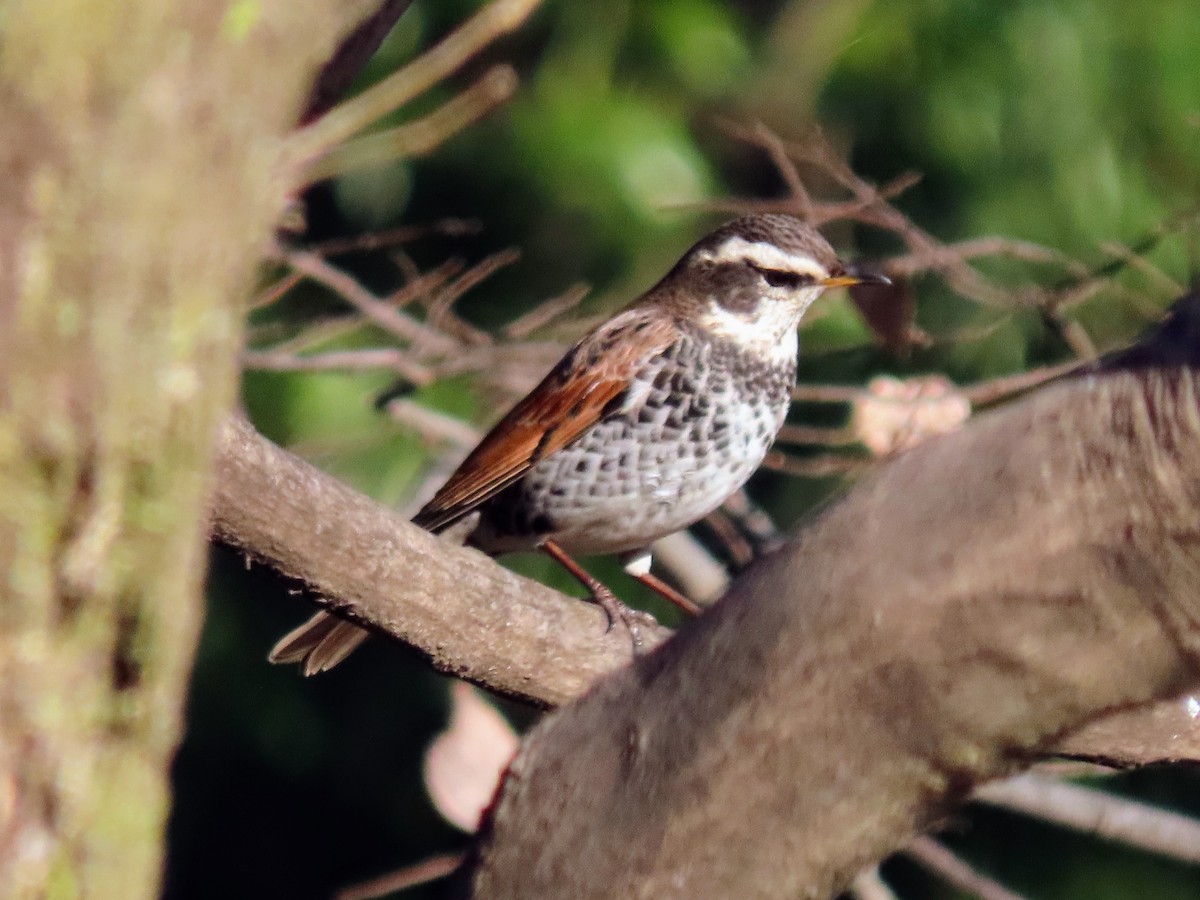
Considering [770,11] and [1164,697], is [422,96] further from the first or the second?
[1164,697]

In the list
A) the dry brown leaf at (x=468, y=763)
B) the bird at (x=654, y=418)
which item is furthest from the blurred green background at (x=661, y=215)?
the dry brown leaf at (x=468, y=763)

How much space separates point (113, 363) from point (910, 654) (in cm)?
80

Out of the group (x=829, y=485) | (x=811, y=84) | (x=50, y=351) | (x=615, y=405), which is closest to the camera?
(x=50, y=351)

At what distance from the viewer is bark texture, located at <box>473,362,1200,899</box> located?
1.67 m

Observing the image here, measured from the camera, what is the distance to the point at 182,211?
5.64ft

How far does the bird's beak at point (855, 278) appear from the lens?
Result: 13.3 feet

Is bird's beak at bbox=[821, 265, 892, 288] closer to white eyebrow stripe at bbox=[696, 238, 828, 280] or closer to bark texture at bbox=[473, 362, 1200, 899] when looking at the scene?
white eyebrow stripe at bbox=[696, 238, 828, 280]

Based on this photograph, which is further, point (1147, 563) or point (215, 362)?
point (215, 362)

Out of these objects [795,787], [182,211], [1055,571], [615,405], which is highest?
[182,211]

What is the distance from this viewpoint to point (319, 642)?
3748mm

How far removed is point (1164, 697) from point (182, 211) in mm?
1036

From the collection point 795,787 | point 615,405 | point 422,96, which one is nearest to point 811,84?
point 422,96

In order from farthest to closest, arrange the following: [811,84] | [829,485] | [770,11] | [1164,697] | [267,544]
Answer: [770,11] → [811,84] → [829,485] → [267,544] → [1164,697]

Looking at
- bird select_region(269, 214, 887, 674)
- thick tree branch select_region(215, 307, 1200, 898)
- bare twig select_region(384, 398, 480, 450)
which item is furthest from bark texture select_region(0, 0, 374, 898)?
bare twig select_region(384, 398, 480, 450)
